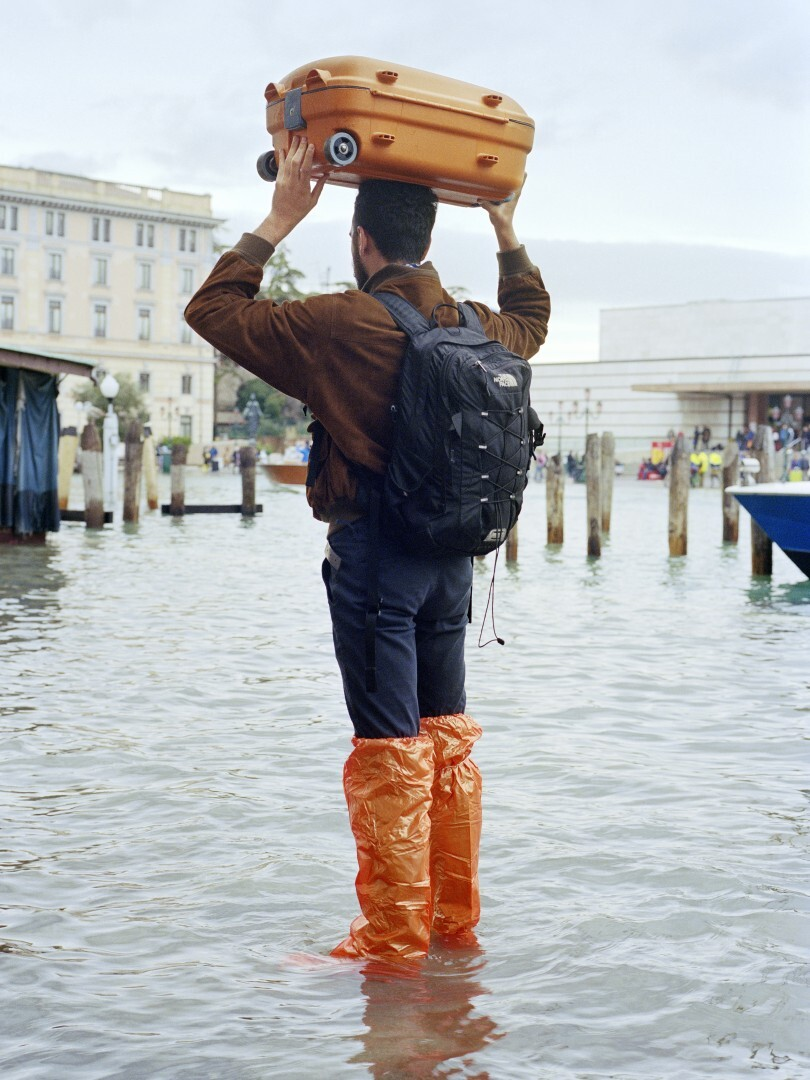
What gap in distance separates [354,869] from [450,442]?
1952 mm

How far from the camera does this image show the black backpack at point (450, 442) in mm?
3590

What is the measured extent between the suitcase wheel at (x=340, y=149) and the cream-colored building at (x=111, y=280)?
249ft

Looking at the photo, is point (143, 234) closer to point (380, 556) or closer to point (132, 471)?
point (132, 471)

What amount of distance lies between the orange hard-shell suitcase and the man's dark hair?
5cm

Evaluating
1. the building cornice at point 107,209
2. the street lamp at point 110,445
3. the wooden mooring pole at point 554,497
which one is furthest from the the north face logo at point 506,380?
the building cornice at point 107,209

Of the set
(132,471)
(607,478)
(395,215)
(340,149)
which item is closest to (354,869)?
(395,215)

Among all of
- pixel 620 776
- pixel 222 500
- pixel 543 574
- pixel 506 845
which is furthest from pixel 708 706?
pixel 222 500

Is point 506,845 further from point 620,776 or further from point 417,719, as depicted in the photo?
point 417,719

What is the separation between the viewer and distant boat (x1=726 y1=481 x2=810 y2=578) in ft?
55.9

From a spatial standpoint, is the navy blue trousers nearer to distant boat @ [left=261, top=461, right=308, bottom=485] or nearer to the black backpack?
the black backpack

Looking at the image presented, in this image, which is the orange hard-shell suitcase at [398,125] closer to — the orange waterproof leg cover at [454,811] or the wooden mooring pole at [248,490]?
the orange waterproof leg cover at [454,811]

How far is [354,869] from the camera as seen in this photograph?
4941mm

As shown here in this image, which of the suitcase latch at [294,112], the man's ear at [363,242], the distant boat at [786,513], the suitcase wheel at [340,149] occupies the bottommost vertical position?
the distant boat at [786,513]

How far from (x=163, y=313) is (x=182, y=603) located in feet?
230
